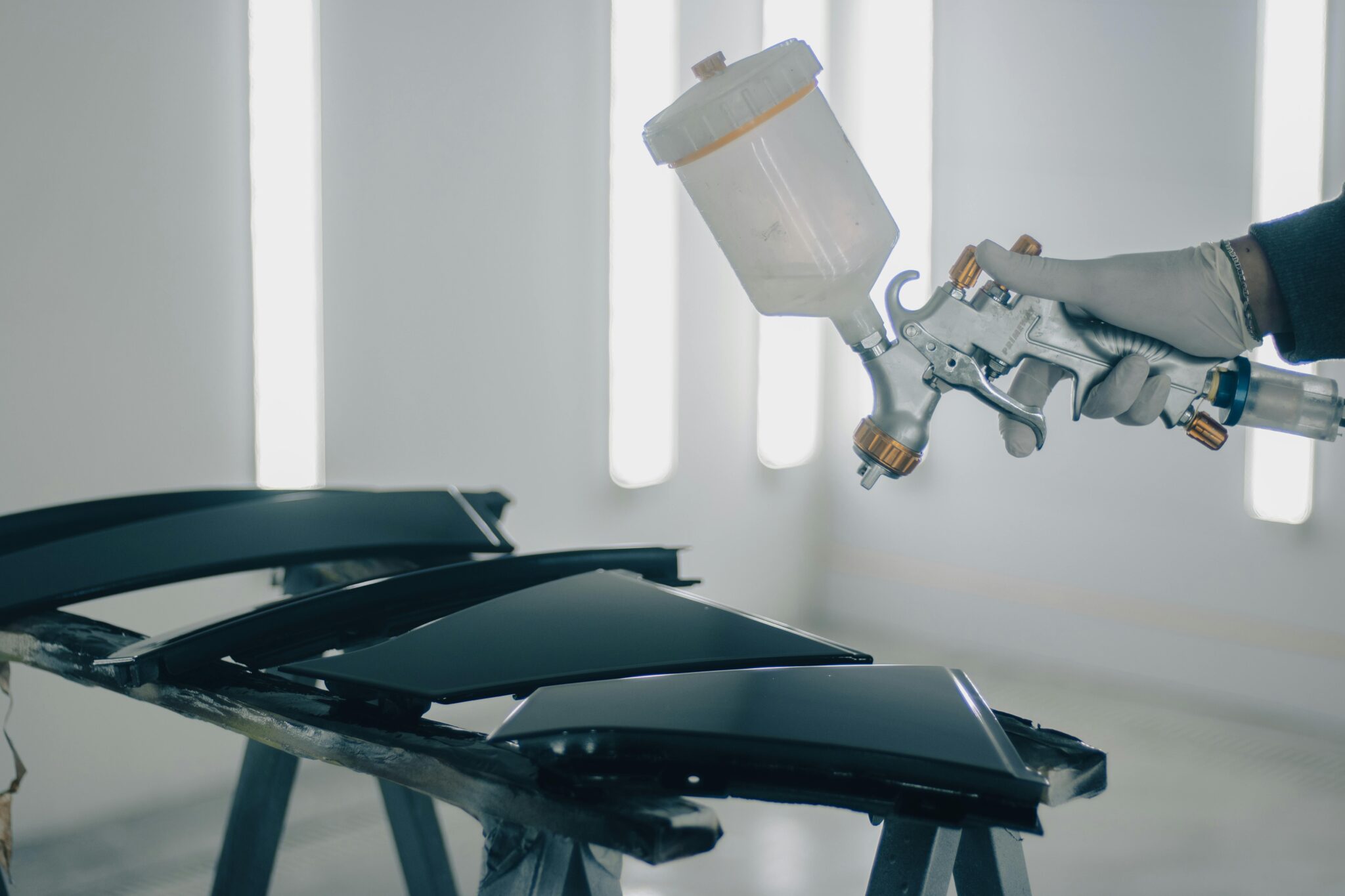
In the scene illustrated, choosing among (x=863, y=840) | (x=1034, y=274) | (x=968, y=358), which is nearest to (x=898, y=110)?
(x=863, y=840)

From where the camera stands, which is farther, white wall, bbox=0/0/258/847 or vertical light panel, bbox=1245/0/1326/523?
vertical light panel, bbox=1245/0/1326/523

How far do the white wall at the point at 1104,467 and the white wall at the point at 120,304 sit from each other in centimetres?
188

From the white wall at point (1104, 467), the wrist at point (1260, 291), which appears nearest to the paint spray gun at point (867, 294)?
the wrist at point (1260, 291)

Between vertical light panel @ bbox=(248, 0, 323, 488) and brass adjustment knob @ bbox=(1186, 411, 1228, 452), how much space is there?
1.70 meters

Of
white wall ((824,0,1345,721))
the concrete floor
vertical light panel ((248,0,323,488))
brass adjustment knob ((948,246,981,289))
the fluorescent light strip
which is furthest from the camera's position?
the fluorescent light strip

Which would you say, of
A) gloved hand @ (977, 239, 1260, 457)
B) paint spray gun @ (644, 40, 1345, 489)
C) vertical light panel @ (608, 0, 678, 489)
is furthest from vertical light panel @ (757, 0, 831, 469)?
paint spray gun @ (644, 40, 1345, 489)

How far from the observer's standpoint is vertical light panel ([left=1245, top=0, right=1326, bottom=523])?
2641 mm

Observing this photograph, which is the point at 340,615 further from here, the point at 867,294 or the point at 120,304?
the point at 120,304

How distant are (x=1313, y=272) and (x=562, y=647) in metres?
0.89

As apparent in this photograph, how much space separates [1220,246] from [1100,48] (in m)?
1.88

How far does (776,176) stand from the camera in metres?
1.06

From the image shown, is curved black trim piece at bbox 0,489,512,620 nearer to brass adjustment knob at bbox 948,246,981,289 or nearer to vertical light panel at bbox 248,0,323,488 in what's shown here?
brass adjustment knob at bbox 948,246,981,289

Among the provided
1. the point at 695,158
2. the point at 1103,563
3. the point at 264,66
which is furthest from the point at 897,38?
the point at 695,158

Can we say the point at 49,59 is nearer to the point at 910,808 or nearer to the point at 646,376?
the point at 646,376
